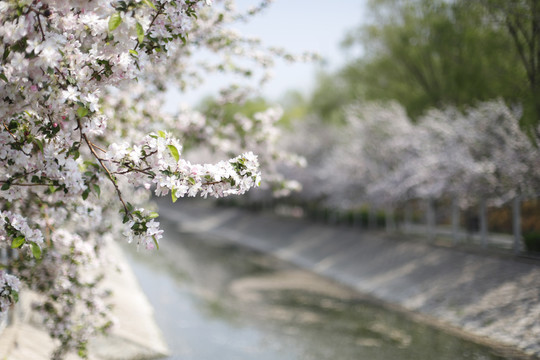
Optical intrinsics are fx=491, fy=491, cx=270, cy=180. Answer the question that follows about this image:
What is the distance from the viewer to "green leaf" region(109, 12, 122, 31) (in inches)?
187

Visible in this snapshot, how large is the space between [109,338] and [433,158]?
1647cm

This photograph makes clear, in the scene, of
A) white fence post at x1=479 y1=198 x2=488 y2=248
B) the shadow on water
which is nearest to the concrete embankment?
the shadow on water

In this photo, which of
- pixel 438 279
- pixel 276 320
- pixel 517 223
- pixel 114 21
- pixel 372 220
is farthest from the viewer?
pixel 372 220

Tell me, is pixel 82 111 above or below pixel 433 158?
below

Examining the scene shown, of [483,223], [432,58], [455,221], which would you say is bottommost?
[483,223]

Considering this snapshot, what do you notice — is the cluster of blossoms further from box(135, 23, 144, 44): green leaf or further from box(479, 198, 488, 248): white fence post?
box(135, 23, 144, 44): green leaf

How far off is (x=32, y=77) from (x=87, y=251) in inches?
215

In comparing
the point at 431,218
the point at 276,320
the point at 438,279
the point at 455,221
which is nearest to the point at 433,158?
the point at 455,221

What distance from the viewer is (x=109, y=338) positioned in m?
14.3

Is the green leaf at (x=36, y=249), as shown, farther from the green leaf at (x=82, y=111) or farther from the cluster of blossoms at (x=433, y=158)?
the cluster of blossoms at (x=433, y=158)

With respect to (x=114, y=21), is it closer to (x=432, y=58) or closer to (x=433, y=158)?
(x=433, y=158)

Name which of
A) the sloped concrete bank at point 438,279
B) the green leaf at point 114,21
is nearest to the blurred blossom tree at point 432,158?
the sloped concrete bank at point 438,279

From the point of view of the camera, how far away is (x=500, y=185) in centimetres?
2066

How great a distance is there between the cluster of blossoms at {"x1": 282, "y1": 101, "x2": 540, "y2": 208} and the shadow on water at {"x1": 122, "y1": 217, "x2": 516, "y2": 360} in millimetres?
6707
